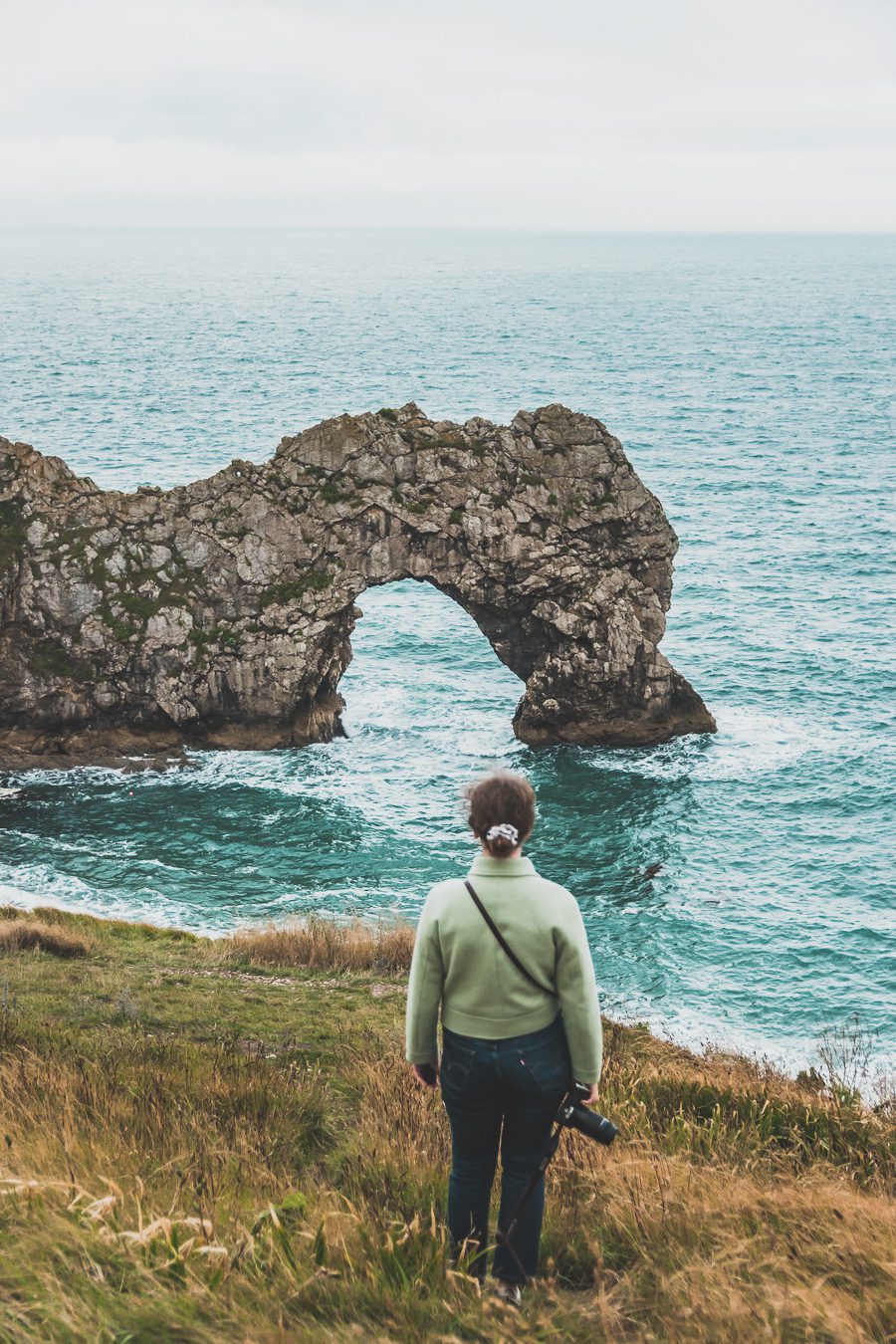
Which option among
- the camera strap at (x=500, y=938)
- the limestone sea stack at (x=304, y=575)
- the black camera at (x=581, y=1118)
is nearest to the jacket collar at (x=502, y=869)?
the camera strap at (x=500, y=938)

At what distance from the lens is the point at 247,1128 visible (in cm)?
896

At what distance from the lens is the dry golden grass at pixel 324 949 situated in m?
21.3

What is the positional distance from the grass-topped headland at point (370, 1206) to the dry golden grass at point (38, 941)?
8.26 m

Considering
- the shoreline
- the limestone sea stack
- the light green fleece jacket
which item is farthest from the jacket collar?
the limestone sea stack

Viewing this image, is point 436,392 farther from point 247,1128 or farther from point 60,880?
point 247,1128

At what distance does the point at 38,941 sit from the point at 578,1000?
17416mm

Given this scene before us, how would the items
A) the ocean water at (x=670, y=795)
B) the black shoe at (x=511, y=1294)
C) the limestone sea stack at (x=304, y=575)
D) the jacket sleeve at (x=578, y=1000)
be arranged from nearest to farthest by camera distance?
1. the black shoe at (x=511, y=1294)
2. the jacket sleeve at (x=578, y=1000)
3. the ocean water at (x=670, y=795)
4. the limestone sea stack at (x=304, y=575)

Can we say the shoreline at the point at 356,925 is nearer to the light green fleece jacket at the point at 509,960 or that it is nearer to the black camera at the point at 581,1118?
the black camera at the point at 581,1118

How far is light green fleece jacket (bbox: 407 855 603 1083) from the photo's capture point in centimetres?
616

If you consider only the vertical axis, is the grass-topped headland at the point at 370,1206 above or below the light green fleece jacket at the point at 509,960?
below

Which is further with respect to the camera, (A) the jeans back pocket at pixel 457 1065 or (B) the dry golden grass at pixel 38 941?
(B) the dry golden grass at pixel 38 941

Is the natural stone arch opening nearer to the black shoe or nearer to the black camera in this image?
the black camera

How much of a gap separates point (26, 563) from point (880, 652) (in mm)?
34139

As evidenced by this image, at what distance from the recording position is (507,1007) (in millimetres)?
6223
